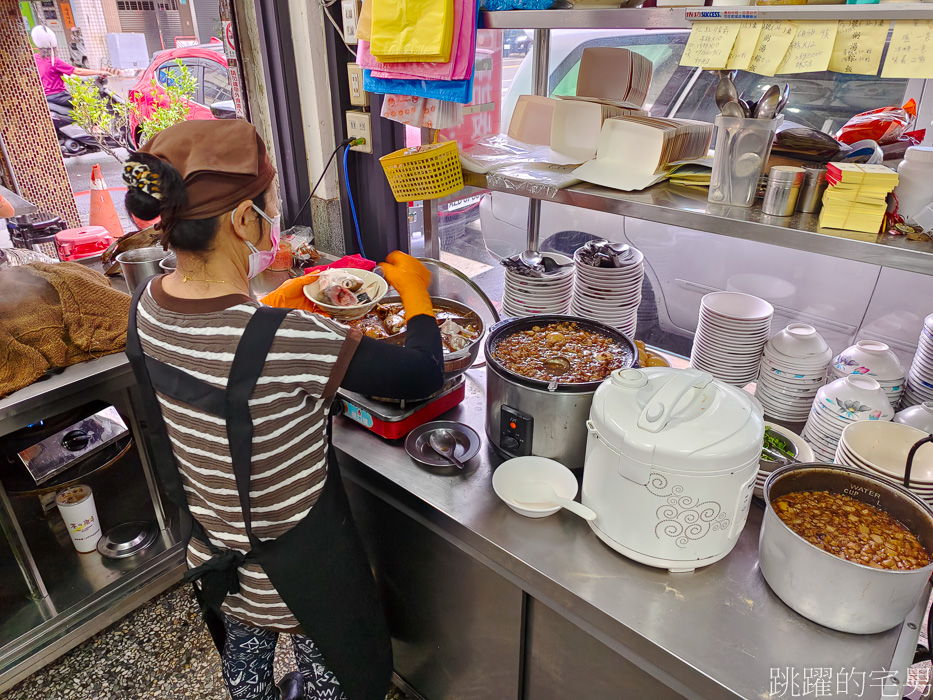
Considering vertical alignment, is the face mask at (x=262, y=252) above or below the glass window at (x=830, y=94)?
below

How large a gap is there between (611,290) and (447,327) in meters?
0.56

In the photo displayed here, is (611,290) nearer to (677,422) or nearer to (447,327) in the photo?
(447,327)

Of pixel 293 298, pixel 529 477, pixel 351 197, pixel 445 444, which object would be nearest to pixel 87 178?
pixel 351 197

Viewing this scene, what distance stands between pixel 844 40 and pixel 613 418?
2.70 ft

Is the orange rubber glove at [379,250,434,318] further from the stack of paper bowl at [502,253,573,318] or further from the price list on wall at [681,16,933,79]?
the price list on wall at [681,16,933,79]

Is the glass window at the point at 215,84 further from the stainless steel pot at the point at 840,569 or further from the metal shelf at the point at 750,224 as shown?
the stainless steel pot at the point at 840,569

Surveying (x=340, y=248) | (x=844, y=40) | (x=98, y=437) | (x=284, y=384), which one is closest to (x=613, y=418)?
(x=284, y=384)

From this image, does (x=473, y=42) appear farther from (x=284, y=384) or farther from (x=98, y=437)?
(x=98, y=437)

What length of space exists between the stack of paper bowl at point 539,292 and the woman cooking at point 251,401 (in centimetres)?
55

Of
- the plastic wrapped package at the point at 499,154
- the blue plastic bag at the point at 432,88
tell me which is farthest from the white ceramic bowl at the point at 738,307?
the blue plastic bag at the point at 432,88

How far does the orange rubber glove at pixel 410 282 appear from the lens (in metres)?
1.40

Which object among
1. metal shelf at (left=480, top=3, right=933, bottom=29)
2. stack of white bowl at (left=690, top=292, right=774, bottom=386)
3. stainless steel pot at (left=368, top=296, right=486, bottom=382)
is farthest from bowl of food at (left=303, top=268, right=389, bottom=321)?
stack of white bowl at (left=690, top=292, right=774, bottom=386)

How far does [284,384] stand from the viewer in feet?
3.72

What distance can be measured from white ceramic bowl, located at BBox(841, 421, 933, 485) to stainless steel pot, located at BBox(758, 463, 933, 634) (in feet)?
0.40
